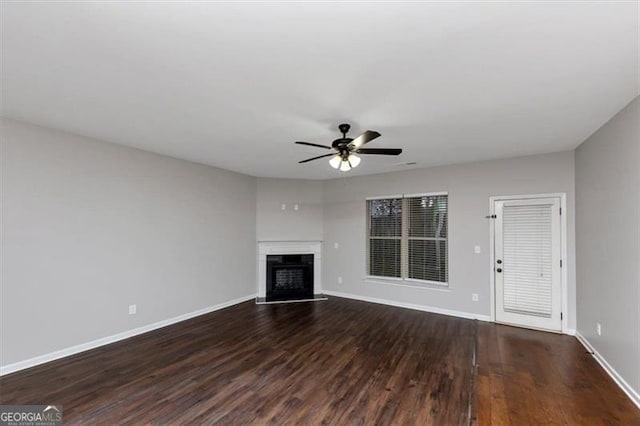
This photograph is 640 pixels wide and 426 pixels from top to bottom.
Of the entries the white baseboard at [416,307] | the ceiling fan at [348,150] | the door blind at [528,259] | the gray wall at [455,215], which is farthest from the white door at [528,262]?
the ceiling fan at [348,150]

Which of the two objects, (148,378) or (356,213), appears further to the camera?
(356,213)

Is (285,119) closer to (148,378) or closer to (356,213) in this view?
(148,378)

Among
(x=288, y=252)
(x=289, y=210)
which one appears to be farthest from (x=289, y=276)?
(x=289, y=210)

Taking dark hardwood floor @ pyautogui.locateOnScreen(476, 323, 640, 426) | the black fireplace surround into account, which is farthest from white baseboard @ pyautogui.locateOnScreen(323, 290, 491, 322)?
dark hardwood floor @ pyautogui.locateOnScreen(476, 323, 640, 426)

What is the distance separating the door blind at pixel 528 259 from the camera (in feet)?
14.3

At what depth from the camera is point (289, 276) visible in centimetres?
640

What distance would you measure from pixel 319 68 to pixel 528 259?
4.48 meters

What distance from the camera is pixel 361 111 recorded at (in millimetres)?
2807

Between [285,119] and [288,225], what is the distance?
3.71 meters

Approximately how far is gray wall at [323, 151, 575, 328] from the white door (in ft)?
0.52

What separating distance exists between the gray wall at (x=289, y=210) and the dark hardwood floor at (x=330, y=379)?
245 centimetres

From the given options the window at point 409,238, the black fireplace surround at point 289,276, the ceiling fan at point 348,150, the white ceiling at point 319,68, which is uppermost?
the white ceiling at point 319,68

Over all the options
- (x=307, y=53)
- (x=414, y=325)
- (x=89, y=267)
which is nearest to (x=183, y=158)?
(x=89, y=267)

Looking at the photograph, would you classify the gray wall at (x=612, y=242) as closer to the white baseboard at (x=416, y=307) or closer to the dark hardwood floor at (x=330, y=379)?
the dark hardwood floor at (x=330, y=379)
